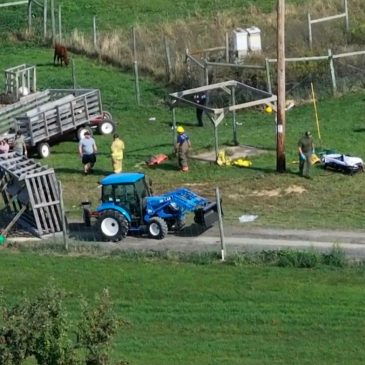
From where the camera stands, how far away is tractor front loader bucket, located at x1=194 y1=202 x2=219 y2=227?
28406mm

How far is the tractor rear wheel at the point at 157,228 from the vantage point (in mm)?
28641

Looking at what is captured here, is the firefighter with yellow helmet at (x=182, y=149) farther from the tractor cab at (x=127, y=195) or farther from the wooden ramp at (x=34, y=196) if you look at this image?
the tractor cab at (x=127, y=195)

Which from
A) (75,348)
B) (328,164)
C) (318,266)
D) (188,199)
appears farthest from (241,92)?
(75,348)

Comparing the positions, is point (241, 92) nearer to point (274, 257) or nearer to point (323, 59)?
point (323, 59)

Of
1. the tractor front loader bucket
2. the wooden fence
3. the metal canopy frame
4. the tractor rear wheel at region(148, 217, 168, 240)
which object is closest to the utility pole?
the metal canopy frame

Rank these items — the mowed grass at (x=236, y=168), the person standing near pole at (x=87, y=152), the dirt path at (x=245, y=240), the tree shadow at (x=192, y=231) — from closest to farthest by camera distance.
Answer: the dirt path at (x=245, y=240) → the tree shadow at (x=192, y=231) → the mowed grass at (x=236, y=168) → the person standing near pole at (x=87, y=152)

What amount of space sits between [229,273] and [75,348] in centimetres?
949

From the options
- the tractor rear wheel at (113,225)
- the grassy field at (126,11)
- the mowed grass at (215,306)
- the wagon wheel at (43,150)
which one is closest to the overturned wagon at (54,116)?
the wagon wheel at (43,150)

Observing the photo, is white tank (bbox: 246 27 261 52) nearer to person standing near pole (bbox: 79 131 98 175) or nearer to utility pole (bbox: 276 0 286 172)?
utility pole (bbox: 276 0 286 172)

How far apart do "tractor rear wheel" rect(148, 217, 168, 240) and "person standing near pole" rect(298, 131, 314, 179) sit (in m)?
5.97

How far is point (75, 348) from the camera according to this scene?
1684 centimetres

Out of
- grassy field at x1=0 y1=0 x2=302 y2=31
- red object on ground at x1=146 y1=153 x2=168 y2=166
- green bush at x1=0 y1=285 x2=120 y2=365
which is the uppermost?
green bush at x1=0 y1=285 x2=120 y2=365

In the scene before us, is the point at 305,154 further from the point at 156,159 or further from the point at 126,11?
the point at 126,11

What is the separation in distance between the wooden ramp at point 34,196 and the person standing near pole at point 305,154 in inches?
269
